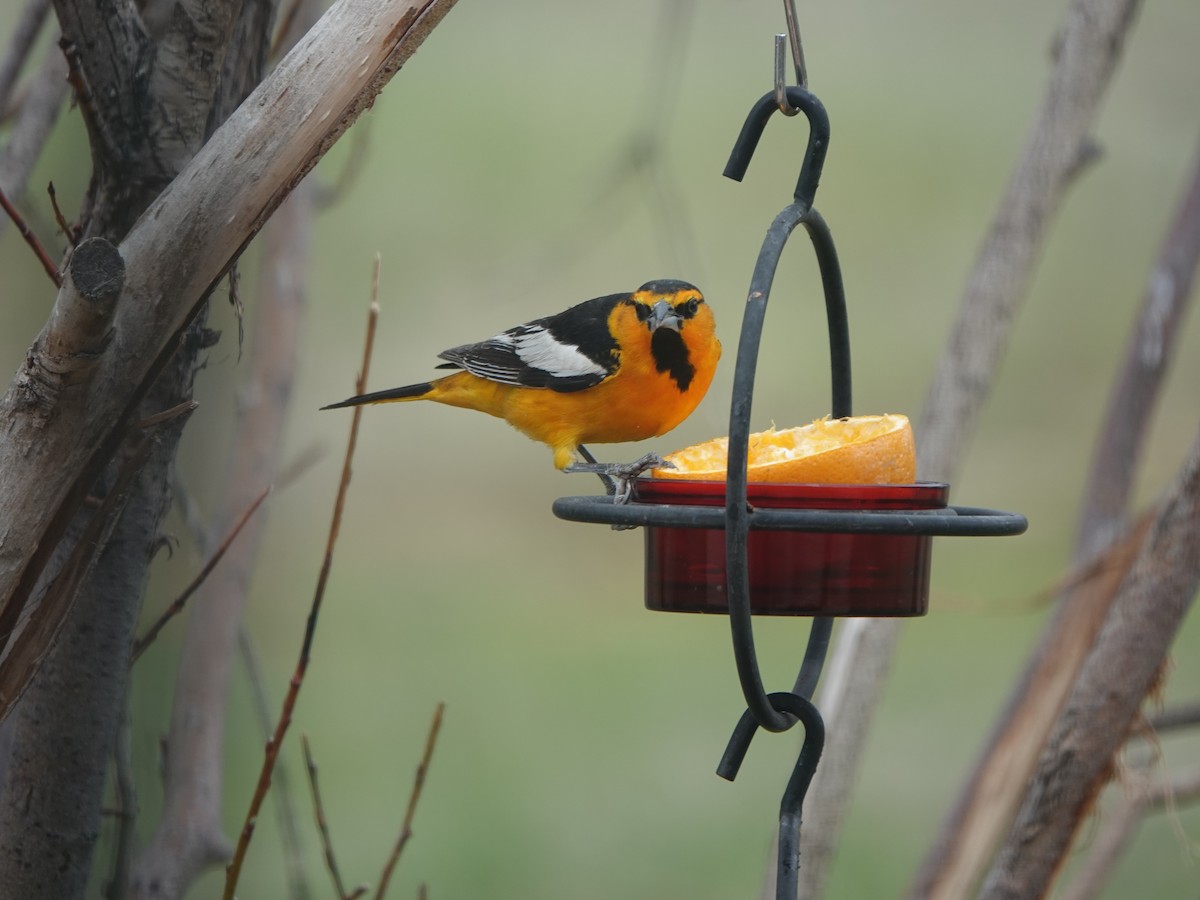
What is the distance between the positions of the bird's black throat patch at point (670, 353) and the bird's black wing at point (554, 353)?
0.07 meters

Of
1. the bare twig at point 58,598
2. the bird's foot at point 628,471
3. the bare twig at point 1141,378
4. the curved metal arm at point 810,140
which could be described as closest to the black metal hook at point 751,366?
the curved metal arm at point 810,140

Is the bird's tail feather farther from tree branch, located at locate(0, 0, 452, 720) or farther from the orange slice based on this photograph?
tree branch, located at locate(0, 0, 452, 720)

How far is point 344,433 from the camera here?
5.62m

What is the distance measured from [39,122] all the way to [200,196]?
0.65 metres

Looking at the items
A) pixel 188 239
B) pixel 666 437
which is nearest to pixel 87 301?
pixel 188 239

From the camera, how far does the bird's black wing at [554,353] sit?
229cm

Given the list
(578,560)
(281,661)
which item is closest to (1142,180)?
(578,560)

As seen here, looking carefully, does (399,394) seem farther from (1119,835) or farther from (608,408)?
(1119,835)

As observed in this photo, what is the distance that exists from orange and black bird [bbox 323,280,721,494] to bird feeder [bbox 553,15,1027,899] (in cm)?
67

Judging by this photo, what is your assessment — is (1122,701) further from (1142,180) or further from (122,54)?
(1142,180)

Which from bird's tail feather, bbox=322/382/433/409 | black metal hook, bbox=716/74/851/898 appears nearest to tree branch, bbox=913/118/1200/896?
black metal hook, bbox=716/74/851/898

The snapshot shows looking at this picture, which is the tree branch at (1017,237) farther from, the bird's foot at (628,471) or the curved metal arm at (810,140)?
the curved metal arm at (810,140)

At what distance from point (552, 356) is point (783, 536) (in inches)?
43.5

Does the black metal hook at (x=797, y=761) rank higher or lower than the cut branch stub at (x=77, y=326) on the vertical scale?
lower
